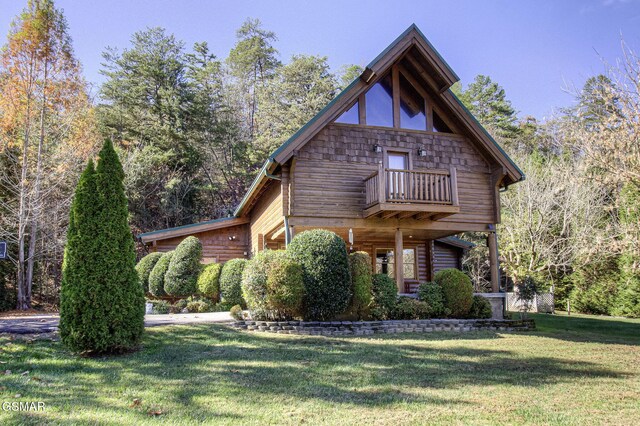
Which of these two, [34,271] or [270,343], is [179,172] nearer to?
[34,271]

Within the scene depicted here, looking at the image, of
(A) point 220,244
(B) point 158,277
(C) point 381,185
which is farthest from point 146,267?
(C) point 381,185

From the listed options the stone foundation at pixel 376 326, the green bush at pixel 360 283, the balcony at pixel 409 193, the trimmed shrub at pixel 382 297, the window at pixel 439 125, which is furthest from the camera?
the window at pixel 439 125

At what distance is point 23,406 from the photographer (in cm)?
476

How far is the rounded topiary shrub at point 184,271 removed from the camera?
52.3 feet

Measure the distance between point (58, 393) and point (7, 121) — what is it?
53.2 ft

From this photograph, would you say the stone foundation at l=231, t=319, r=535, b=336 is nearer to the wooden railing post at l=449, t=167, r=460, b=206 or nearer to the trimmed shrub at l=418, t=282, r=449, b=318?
the trimmed shrub at l=418, t=282, r=449, b=318

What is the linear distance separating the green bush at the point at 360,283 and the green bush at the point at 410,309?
0.96 metres

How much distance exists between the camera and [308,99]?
30734 mm

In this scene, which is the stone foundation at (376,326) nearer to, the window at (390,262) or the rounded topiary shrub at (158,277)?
the window at (390,262)

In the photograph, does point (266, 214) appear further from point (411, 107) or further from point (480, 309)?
point (480, 309)

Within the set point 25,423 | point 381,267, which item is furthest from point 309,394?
point 381,267

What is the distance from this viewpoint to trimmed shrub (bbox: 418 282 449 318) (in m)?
12.2

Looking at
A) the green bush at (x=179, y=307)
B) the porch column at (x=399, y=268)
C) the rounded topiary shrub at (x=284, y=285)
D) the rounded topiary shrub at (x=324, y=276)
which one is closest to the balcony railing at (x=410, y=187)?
the porch column at (x=399, y=268)

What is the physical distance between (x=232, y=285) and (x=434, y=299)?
6.45 metres
